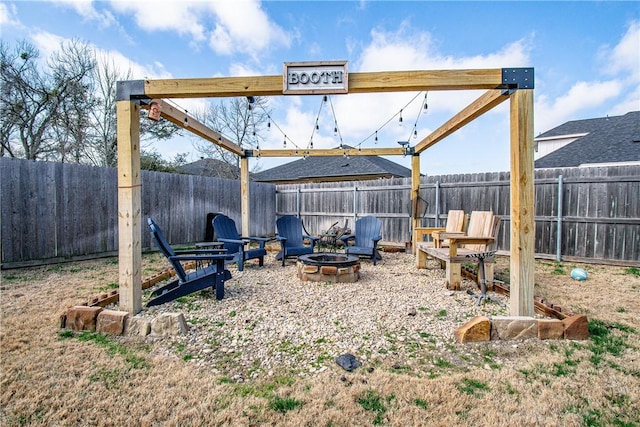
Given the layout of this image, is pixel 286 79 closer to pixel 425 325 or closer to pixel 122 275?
pixel 122 275

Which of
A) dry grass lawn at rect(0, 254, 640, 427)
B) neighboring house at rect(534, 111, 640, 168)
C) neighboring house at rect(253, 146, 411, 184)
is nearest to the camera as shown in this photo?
dry grass lawn at rect(0, 254, 640, 427)

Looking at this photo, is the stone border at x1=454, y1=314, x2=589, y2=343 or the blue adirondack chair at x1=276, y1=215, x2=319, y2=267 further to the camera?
the blue adirondack chair at x1=276, y1=215, x2=319, y2=267

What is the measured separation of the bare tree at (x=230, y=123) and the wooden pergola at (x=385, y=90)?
12.8 metres

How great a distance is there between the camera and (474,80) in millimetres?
2592

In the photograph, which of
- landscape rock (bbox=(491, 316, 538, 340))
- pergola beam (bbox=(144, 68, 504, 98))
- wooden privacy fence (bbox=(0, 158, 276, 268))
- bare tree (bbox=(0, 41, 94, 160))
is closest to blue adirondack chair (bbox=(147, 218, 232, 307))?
pergola beam (bbox=(144, 68, 504, 98))

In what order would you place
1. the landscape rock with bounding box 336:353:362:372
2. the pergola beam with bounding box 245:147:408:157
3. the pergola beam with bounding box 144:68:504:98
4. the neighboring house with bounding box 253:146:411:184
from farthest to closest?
the neighboring house with bounding box 253:146:411:184 < the pergola beam with bounding box 245:147:408:157 < the pergola beam with bounding box 144:68:504:98 < the landscape rock with bounding box 336:353:362:372

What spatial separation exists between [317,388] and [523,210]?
2042 mm

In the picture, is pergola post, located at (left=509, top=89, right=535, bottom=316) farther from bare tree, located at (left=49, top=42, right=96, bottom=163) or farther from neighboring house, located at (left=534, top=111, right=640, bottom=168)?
bare tree, located at (left=49, top=42, right=96, bottom=163)

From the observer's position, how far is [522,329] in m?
2.34

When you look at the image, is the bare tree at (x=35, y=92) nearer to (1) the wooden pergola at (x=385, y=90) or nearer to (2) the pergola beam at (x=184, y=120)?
(2) the pergola beam at (x=184, y=120)

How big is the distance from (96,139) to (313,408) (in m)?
Answer: 12.2

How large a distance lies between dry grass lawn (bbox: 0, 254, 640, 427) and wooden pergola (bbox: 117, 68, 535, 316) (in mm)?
505

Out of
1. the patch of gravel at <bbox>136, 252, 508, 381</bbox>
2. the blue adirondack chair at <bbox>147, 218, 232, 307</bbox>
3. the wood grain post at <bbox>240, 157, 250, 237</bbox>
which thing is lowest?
the patch of gravel at <bbox>136, 252, 508, 381</bbox>

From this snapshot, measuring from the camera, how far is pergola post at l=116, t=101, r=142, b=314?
8.61 ft
